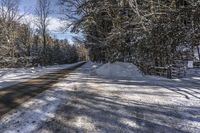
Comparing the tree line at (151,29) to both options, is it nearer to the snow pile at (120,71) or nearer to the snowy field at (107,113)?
the snow pile at (120,71)

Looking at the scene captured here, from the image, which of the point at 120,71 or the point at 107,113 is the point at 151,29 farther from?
the point at 107,113

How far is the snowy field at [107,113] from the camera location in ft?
22.9

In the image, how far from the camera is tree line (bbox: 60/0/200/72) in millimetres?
18359

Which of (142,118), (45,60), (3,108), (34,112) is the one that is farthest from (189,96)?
(45,60)

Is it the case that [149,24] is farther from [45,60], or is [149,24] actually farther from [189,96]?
[45,60]

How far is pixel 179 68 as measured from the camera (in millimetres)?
21797

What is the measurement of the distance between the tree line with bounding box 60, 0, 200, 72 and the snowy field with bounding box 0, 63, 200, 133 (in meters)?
8.01

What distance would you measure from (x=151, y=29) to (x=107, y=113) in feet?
40.2

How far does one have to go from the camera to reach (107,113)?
823 centimetres

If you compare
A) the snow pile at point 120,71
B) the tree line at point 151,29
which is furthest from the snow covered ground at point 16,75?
the tree line at point 151,29

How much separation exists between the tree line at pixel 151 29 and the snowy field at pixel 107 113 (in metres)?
8.01

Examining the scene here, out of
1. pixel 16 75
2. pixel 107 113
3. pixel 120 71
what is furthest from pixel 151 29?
pixel 107 113

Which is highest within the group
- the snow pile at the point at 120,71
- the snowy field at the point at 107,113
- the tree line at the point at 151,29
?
the tree line at the point at 151,29

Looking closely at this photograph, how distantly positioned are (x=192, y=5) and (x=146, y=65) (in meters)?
7.37
